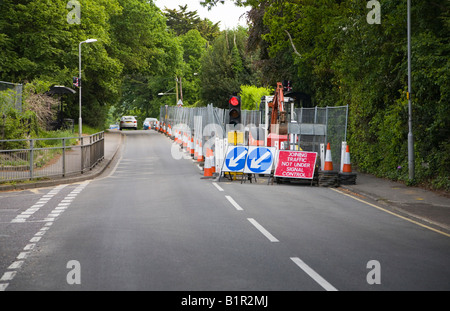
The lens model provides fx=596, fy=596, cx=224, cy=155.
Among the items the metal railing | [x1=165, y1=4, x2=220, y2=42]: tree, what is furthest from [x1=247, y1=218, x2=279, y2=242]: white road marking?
[x1=165, y1=4, x2=220, y2=42]: tree

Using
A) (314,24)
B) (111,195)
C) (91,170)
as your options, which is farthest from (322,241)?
(314,24)

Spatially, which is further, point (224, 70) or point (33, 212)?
point (224, 70)

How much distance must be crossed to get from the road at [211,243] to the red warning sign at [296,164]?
2291 mm

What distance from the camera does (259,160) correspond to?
62.4ft

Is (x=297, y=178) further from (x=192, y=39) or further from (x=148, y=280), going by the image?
(x=192, y=39)

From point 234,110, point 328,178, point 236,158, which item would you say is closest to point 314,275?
point 234,110

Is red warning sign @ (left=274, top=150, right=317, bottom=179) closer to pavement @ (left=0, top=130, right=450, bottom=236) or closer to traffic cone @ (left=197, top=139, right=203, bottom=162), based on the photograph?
pavement @ (left=0, top=130, right=450, bottom=236)

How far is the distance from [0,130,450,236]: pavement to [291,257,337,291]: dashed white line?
395cm

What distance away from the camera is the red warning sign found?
1838 cm

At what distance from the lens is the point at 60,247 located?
29.0ft

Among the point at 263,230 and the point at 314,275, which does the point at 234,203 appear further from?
the point at 314,275

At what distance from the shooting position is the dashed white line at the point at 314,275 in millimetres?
6546

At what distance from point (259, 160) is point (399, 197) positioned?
5184 millimetres

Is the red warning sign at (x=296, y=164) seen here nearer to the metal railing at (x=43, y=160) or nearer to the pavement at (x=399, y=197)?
the pavement at (x=399, y=197)
